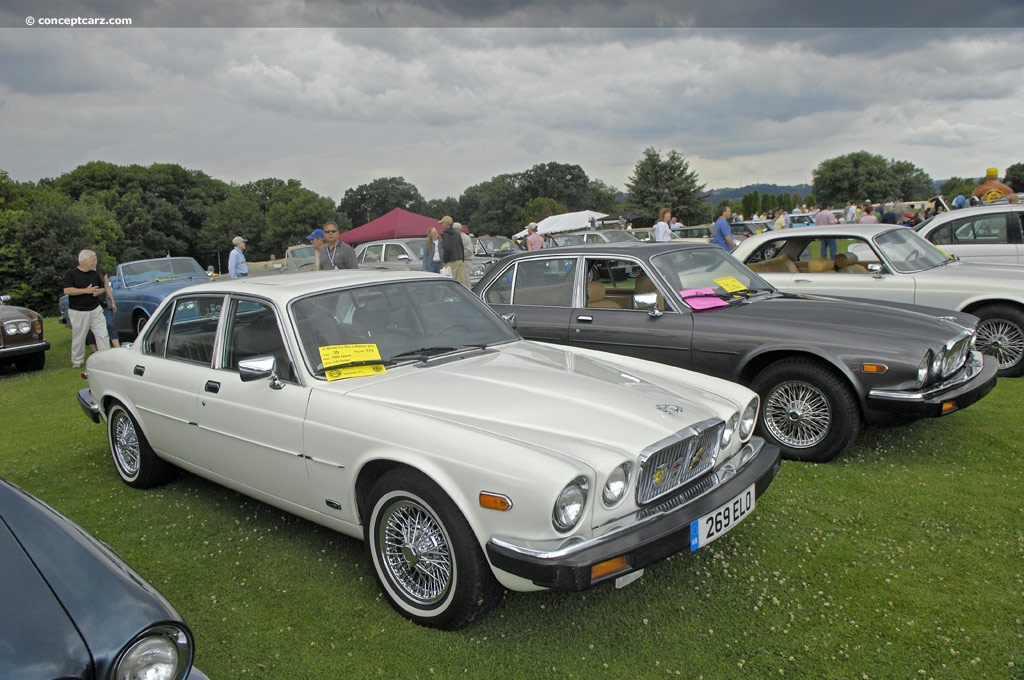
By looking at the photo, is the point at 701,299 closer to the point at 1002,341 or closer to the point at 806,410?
the point at 806,410

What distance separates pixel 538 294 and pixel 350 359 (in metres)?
2.95

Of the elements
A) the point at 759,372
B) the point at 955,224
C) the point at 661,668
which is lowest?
the point at 661,668

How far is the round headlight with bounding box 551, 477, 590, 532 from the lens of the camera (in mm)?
2549

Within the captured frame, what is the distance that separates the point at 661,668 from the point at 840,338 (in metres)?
2.91

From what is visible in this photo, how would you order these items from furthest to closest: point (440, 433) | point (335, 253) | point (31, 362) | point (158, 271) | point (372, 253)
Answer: point (372, 253) < point (158, 271) < point (31, 362) < point (335, 253) < point (440, 433)

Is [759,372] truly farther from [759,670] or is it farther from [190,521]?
[190,521]

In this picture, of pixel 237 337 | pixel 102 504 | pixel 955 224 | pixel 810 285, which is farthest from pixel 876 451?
pixel 955 224

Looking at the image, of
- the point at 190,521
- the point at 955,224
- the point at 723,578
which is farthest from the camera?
the point at 955,224

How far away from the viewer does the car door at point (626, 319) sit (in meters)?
5.34

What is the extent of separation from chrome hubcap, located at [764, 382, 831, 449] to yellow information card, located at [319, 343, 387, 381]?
9.60 ft

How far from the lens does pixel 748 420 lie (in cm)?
354

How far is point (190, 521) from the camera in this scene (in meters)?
4.30

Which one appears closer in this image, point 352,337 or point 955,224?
point 352,337

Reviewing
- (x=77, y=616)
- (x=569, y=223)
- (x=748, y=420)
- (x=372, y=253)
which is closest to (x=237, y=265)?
(x=372, y=253)
